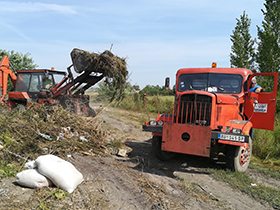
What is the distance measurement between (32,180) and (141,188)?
1861mm

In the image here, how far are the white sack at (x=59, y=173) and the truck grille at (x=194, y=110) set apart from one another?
279 cm

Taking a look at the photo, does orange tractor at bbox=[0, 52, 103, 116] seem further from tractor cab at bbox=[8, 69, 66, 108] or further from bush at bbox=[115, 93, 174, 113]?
bush at bbox=[115, 93, 174, 113]

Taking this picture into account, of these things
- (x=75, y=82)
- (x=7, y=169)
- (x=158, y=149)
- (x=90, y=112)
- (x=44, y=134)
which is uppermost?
(x=75, y=82)

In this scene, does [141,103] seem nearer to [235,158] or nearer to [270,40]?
[270,40]

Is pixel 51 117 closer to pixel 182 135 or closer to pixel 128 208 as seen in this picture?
pixel 182 135

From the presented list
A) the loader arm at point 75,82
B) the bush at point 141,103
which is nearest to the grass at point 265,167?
the loader arm at point 75,82

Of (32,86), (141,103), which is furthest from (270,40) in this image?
(32,86)

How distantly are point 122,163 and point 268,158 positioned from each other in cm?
450

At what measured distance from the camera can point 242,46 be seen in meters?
18.0

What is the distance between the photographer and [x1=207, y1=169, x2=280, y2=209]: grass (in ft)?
15.3

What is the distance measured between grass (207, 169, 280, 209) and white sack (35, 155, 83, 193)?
307 cm

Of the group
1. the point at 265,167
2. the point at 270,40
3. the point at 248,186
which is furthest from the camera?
the point at 270,40

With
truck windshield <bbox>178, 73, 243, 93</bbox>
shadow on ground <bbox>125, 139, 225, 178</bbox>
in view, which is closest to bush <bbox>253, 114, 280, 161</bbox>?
shadow on ground <bbox>125, 139, 225, 178</bbox>

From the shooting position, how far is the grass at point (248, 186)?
184 inches
